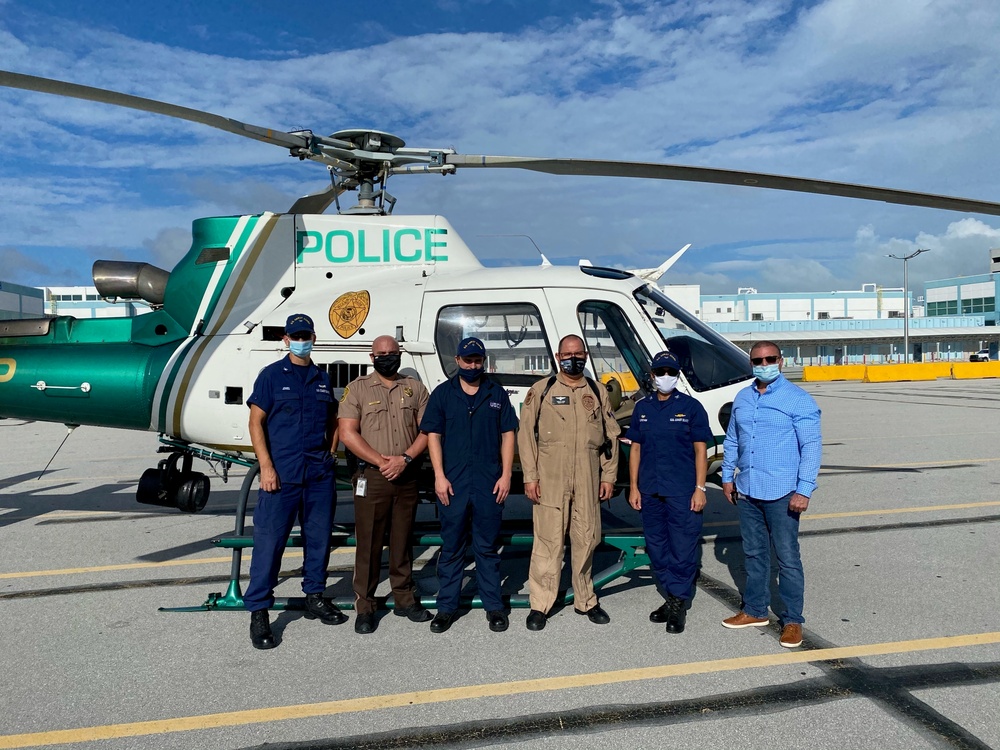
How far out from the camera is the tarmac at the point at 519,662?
3.17 metres

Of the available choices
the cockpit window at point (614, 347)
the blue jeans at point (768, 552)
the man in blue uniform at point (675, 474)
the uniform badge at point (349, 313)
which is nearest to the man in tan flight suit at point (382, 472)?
the uniform badge at point (349, 313)

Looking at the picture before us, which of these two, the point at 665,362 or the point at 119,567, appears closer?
the point at 665,362

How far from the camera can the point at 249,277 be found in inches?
235

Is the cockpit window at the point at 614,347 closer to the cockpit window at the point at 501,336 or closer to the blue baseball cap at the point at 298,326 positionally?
the cockpit window at the point at 501,336

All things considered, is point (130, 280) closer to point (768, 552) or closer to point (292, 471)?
point (292, 471)

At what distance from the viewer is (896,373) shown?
33.5 metres

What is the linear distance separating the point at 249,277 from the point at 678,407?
373 cm

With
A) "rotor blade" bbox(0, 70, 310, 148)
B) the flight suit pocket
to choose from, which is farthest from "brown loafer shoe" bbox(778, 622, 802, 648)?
"rotor blade" bbox(0, 70, 310, 148)

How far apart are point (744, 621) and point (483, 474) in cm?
182

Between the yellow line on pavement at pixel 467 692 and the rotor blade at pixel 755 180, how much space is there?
3.18 metres

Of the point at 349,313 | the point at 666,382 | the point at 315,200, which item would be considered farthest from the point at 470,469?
the point at 315,200

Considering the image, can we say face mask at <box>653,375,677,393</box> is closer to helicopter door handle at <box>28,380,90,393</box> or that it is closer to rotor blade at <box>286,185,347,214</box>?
rotor blade at <box>286,185,347,214</box>

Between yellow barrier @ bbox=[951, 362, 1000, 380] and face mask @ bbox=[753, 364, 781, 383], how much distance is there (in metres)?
36.2

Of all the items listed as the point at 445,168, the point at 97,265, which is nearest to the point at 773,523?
the point at 445,168
